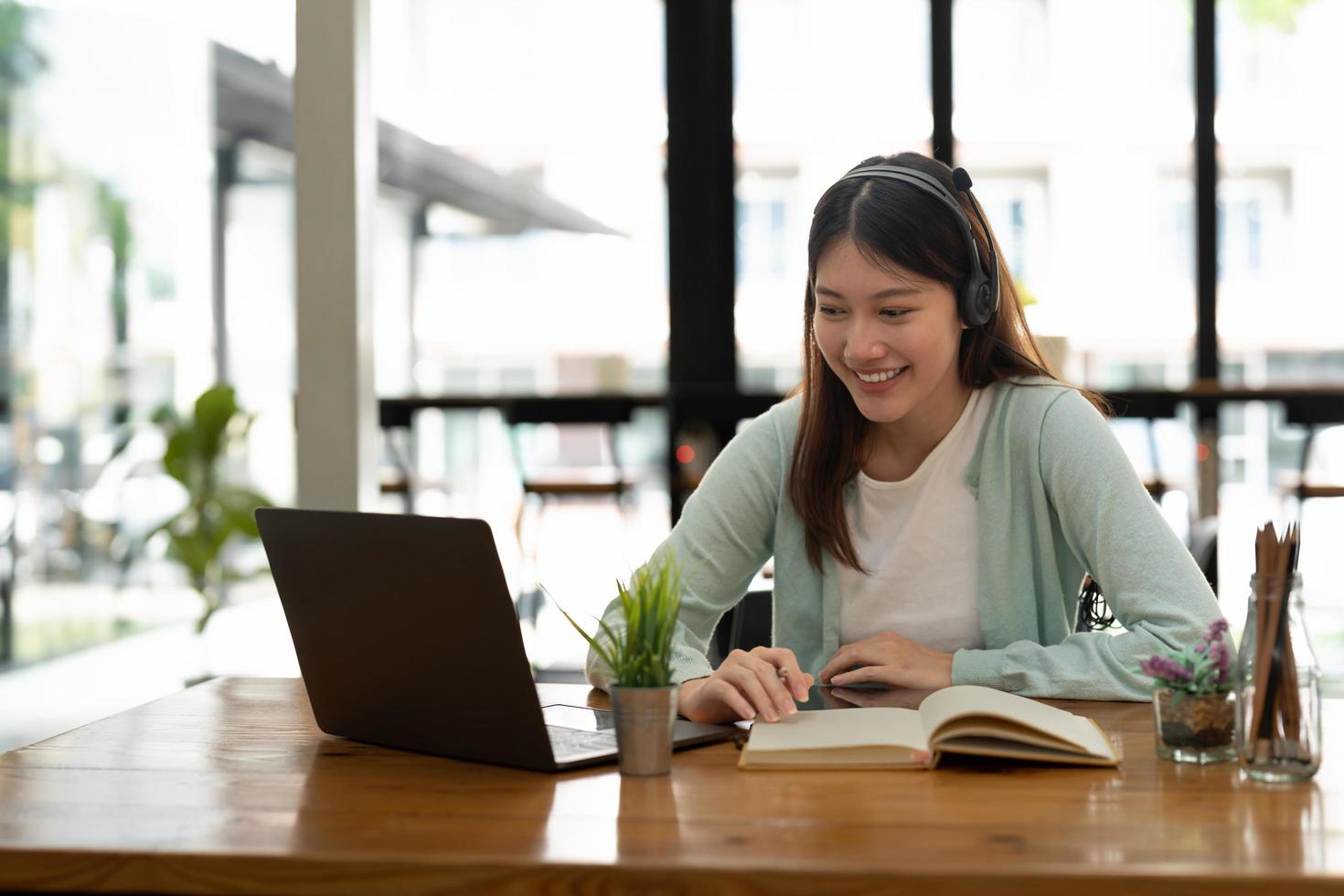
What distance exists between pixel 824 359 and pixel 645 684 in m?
0.81

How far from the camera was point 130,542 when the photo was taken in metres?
4.39

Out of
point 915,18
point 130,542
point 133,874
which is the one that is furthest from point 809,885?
point 915,18

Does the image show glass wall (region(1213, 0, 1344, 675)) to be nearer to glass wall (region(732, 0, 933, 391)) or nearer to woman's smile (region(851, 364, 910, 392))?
glass wall (region(732, 0, 933, 391))

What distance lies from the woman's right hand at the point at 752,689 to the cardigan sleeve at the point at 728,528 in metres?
0.38

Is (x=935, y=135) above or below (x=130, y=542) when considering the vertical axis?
above

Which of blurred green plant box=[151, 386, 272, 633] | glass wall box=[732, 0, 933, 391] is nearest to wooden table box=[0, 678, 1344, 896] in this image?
blurred green plant box=[151, 386, 272, 633]

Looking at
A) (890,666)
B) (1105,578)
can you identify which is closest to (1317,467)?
(1105,578)

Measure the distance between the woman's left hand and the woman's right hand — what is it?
6.4 inches

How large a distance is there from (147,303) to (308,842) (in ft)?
12.8

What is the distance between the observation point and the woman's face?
1652 millimetres

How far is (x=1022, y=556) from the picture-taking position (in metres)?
1.72

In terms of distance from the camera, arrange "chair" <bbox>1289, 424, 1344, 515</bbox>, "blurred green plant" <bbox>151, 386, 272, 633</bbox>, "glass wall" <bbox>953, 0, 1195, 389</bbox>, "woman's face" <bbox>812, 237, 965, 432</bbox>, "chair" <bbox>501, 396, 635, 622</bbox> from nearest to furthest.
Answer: "woman's face" <bbox>812, 237, 965, 432</bbox> < "blurred green plant" <bbox>151, 386, 272, 633</bbox> < "chair" <bbox>1289, 424, 1344, 515</bbox> < "chair" <bbox>501, 396, 635, 622</bbox> < "glass wall" <bbox>953, 0, 1195, 389</bbox>

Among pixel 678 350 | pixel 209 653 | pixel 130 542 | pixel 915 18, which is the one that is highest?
pixel 915 18

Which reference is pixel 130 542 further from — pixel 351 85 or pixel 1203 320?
pixel 1203 320
